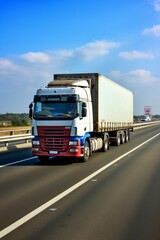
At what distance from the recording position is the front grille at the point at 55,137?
16.1m

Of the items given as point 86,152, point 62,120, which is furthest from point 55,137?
point 86,152

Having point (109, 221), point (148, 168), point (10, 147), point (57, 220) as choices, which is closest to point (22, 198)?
point (57, 220)

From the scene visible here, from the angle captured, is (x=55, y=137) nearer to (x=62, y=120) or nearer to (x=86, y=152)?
(x=62, y=120)

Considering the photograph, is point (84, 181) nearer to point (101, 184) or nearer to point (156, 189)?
point (101, 184)

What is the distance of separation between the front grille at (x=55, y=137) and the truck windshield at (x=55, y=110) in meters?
0.47

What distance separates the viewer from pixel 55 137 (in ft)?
53.3

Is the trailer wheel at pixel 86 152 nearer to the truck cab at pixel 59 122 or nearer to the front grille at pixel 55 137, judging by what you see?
the truck cab at pixel 59 122

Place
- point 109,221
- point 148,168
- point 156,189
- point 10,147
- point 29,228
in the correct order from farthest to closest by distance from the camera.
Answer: point 10,147, point 148,168, point 156,189, point 109,221, point 29,228

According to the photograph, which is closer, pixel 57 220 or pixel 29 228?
pixel 29 228

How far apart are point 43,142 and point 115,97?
396 inches

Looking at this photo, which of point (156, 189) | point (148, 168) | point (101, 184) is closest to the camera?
point (156, 189)

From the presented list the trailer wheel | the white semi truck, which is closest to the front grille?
the white semi truck

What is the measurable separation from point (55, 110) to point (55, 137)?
1.12 metres

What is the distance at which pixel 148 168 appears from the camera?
48.3 ft
